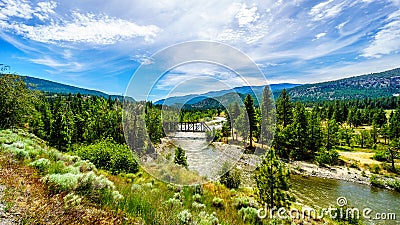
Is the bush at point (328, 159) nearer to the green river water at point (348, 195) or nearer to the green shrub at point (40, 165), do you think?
the green river water at point (348, 195)

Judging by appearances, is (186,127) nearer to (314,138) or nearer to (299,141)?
(299,141)

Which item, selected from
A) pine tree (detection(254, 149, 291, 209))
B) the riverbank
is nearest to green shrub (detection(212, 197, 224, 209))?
pine tree (detection(254, 149, 291, 209))

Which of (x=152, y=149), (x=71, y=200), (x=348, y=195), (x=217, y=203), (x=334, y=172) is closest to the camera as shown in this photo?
(x=71, y=200)

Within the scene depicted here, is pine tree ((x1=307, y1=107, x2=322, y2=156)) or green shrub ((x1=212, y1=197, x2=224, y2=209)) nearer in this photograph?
green shrub ((x1=212, y1=197, x2=224, y2=209))

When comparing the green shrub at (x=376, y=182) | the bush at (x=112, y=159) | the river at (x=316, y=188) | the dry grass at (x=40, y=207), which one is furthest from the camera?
the green shrub at (x=376, y=182)

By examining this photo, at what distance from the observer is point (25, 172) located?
628cm

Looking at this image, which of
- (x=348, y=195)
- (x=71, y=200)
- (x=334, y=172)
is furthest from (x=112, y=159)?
(x=334, y=172)

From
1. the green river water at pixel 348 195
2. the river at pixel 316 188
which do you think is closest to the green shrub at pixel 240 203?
the river at pixel 316 188

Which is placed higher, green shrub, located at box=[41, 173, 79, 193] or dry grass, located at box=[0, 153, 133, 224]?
green shrub, located at box=[41, 173, 79, 193]

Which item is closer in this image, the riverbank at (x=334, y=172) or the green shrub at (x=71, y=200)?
the green shrub at (x=71, y=200)

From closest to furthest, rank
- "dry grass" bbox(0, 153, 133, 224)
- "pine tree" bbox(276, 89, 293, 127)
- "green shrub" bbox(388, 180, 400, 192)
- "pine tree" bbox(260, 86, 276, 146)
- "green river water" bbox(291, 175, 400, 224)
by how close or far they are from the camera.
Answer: "dry grass" bbox(0, 153, 133, 224) → "pine tree" bbox(260, 86, 276, 146) → "green river water" bbox(291, 175, 400, 224) → "green shrub" bbox(388, 180, 400, 192) → "pine tree" bbox(276, 89, 293, 127)

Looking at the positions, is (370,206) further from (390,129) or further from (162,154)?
(390,129)

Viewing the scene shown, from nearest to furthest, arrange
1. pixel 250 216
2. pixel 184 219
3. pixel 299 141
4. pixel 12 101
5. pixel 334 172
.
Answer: pixel 184 219, pixel 250 216, pixel 12 101, pixel 334 172, pixel 299 141

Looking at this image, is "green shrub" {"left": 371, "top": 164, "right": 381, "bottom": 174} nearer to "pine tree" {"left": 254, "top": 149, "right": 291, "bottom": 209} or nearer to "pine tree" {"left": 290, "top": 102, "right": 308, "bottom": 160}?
"pine tree" {"left": 290, "top": 102, "right": 308, "bottom": 160}
